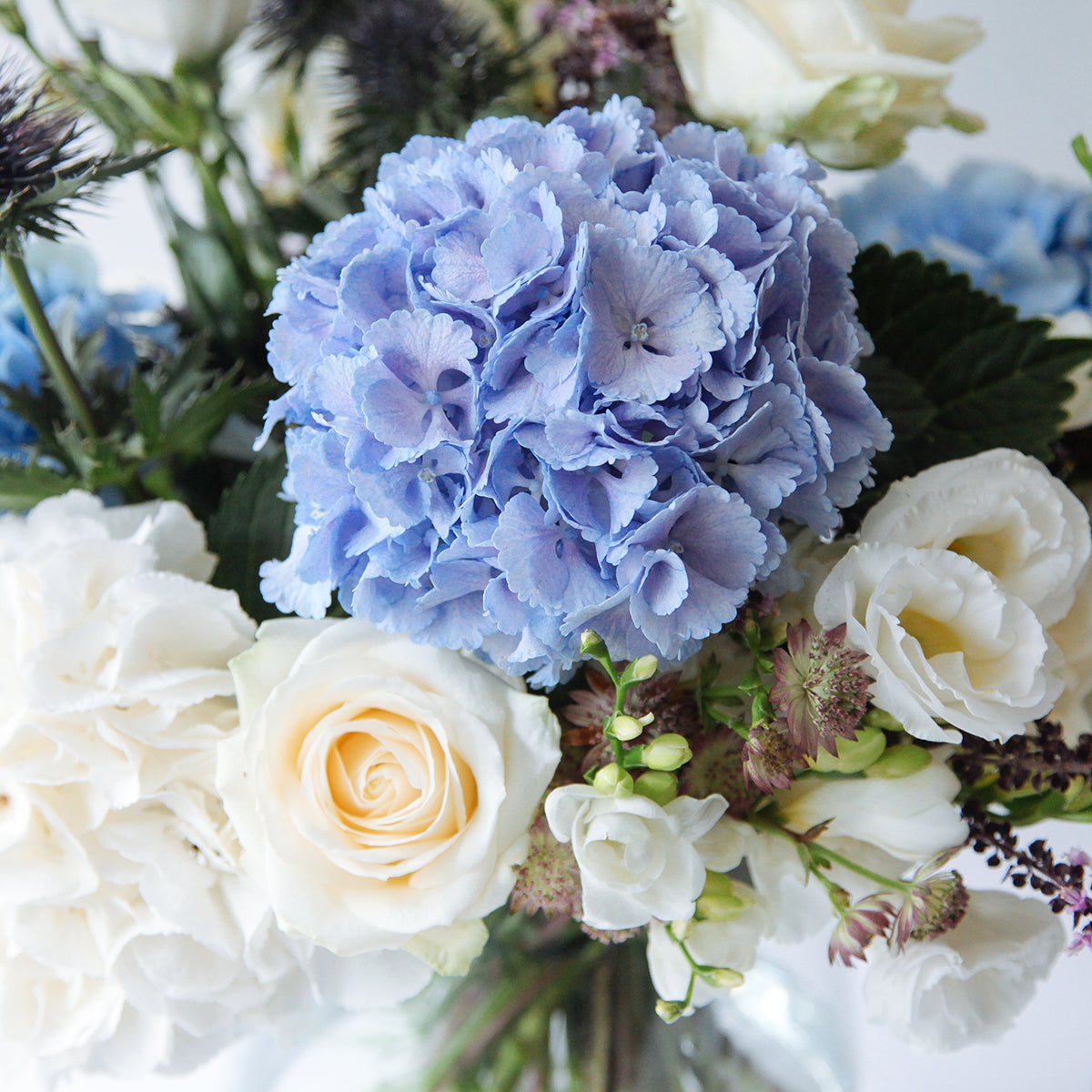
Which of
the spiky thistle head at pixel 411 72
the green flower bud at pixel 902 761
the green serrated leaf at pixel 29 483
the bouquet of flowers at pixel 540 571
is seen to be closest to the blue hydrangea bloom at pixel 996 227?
the bouquet of flowers at pixel 540 571

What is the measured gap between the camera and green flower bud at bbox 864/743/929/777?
0.34 metres

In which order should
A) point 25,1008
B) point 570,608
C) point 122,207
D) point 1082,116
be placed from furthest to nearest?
1. point 122,207
2. point 1082,116
3. point 25,1008
4. point 570,608

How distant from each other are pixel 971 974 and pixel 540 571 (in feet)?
0.75

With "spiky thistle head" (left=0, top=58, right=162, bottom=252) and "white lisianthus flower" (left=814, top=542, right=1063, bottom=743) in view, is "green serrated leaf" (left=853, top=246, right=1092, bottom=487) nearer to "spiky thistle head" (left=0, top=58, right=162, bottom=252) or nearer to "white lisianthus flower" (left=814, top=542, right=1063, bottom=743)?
"white lisianthus flower" (left=814, top=542, right=1063, bottom=743)

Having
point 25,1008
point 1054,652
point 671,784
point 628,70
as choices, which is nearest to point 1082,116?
point 628,70

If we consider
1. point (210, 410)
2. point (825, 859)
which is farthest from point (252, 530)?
point (825, 859)

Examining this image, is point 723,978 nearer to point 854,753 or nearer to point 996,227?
point 854,753

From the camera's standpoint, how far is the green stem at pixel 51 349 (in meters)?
0.38

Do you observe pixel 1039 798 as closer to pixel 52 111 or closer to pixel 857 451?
pixel 857 451

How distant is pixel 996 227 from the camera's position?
576mm

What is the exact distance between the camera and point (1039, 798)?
0.38m

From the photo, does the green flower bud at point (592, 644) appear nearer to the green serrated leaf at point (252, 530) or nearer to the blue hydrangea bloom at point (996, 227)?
the green serrated leaf at point (252, 530)

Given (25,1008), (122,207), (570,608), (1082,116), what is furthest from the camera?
(122,207)

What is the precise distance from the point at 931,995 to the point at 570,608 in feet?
0.71
